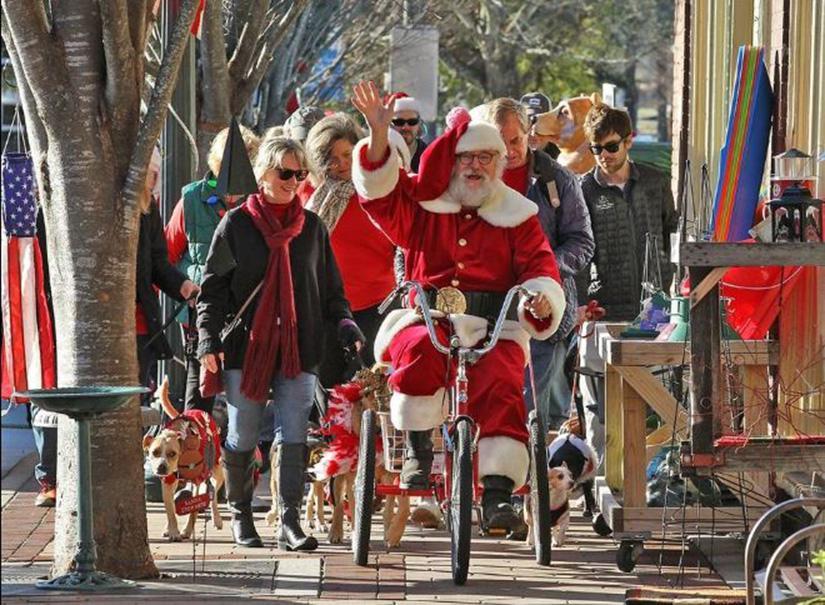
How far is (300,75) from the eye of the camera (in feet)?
84.9

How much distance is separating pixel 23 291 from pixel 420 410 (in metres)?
3.88

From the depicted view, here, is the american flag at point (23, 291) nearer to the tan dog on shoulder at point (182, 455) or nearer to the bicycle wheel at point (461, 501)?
the tan dog on shoulder at point (182, 455)

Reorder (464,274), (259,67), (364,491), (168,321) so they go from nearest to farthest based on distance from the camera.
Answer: (364,491) < (464,274) < (168,321) < (259,67)

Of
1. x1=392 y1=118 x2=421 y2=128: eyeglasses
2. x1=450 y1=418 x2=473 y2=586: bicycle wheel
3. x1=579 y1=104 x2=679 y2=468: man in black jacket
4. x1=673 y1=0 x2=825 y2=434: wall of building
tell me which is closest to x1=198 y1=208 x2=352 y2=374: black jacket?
x1=450 y1=418 x2=473 y2=586: bicycle wheel

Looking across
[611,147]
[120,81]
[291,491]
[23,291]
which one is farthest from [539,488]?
[23,291]

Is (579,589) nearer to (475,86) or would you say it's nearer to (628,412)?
(628,412)

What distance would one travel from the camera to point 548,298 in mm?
9141

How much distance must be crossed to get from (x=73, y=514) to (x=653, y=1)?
35339 mm

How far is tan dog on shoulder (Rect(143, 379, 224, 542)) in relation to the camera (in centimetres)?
1036

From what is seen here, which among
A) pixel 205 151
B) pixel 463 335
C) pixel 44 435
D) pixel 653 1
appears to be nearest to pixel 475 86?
pixel 653 1

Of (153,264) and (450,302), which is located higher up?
(153,264)

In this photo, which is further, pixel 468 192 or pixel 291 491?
pixel 291 491

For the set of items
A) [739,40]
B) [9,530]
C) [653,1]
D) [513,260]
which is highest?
[653,1]

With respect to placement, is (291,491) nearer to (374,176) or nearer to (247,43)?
(374,176)
